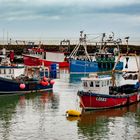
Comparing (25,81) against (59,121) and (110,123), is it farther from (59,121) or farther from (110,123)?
(110,123)

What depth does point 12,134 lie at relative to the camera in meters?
28.2

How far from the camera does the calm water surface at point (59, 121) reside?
93.4ft

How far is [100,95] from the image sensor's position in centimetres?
3591

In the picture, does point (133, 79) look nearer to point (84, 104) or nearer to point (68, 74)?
point (84, 104)

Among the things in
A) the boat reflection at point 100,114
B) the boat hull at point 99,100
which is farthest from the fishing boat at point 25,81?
the boat reflection at point 100,114

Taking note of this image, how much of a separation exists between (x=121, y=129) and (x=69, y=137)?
3664mm

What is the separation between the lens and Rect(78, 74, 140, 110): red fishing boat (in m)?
35.8

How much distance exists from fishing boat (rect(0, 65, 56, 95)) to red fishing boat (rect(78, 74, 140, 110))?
373 inches

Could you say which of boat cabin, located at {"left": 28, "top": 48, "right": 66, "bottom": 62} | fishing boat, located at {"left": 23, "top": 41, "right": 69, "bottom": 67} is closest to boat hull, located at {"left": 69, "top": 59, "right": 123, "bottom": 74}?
fishing boat, located at {"left": 23, "top": 41, "right": 69, "bottom": 67}

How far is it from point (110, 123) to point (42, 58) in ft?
163

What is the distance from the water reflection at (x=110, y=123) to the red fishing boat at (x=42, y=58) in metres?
43.3

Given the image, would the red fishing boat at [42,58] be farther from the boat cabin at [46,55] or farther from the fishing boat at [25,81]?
the fishing boat at [25,81]

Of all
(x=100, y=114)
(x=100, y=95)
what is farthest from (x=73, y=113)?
(x=100, y=95)

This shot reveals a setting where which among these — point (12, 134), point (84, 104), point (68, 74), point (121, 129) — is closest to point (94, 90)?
point (84, 104)
